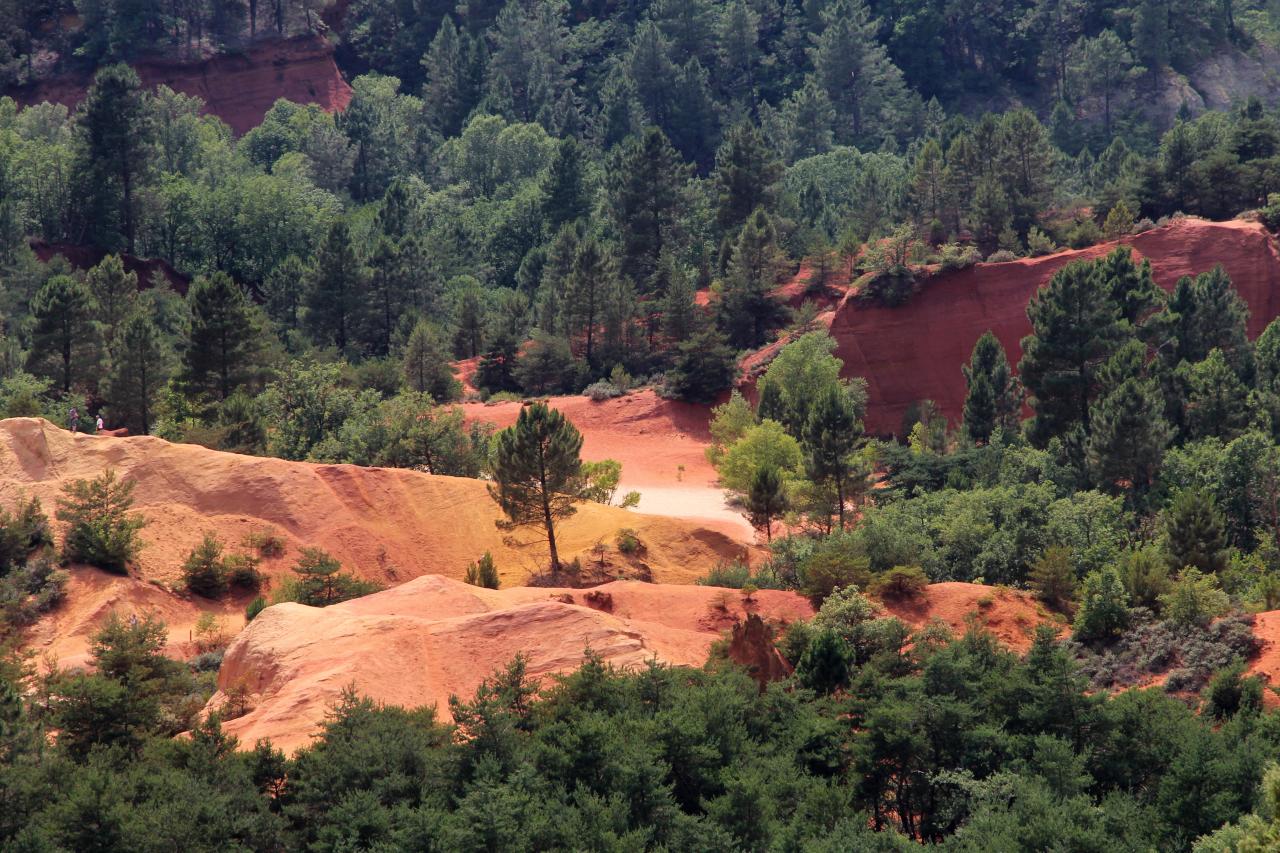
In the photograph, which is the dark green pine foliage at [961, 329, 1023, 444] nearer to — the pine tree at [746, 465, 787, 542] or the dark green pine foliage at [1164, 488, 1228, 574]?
the pine tree at [746, 465, 787, 542]

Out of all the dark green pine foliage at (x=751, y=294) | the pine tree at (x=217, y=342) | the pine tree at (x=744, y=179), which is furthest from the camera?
the pine tree at (x=744, y=179)

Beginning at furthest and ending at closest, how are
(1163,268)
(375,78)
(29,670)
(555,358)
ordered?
(375,78) < (555,358) < (1163,268) < (29,670)

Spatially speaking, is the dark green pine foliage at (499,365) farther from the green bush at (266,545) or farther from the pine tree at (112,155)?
the green bush at (266,545)

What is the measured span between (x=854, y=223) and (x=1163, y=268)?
19.9m

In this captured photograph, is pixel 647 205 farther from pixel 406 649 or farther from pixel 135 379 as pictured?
pixel 406 649

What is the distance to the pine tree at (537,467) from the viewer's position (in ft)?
188

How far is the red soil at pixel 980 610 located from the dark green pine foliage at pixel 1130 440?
10890 mm

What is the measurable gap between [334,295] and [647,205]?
17998 millimetres

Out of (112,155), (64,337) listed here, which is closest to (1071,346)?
(64,337)

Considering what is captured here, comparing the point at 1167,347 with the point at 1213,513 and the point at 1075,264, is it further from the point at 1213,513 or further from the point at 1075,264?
the point at 1213,513

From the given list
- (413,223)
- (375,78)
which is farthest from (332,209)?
(375,78)

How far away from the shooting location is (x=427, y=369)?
8994 centimetres

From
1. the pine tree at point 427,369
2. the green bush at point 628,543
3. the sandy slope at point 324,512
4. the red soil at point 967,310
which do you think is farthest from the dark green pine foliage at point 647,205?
the green bush at point 628,543

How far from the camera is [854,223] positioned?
4003 inches
